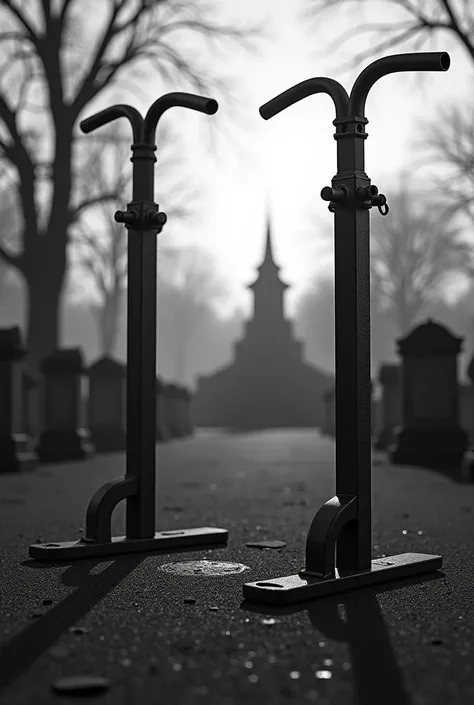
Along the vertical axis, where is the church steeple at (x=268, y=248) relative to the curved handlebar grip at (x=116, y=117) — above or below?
above

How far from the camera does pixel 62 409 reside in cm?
1593

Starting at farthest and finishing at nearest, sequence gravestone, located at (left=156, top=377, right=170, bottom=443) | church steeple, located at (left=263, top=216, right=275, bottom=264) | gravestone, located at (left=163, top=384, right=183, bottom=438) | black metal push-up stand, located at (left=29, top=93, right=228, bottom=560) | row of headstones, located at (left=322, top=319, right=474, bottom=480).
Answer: church steeple, located at (left=263, top=216, right=275, bottom=264)
gravestone, located at (left=163, top=384, right=183, bottom=438)
gravestone, located at (left=156, top=377, right=170, bottom=443)
row of headstones, located at (left=322, top=319, right=474, bottom=480)
black metal push-up stand, located at (left=29, top=93, right=228, bottom=560)

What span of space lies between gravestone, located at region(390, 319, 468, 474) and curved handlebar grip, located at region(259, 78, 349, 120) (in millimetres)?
9632

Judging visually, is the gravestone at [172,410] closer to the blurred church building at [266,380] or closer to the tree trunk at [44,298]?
the tree trunk at [44,298]

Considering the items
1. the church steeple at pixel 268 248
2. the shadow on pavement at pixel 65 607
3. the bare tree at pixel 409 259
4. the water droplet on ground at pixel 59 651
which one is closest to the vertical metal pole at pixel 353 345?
the shadow on pavement at pixel 65 607

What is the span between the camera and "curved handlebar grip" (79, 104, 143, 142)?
5.29 m

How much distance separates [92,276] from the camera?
37344 mm

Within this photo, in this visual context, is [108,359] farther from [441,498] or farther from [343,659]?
[343,659]

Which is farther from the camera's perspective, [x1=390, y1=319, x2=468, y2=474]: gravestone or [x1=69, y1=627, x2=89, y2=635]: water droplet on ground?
[x1=390, y1=319, x2=468, y2=474]: gravestone

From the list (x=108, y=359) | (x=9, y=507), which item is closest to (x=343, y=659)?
(x=9, y=507)

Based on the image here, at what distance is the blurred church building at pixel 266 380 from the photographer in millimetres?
43406

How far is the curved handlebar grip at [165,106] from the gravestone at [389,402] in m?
13.7

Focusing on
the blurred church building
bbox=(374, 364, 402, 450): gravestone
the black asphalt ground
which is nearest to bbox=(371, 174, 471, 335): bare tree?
the blurred church building

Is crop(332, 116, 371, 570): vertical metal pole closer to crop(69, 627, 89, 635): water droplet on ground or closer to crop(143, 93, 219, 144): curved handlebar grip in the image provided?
crop(143, 93, 219, 144): curved handlebar grip
